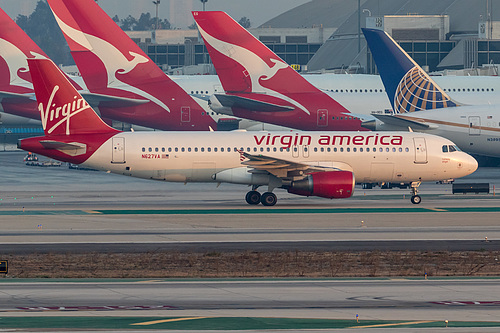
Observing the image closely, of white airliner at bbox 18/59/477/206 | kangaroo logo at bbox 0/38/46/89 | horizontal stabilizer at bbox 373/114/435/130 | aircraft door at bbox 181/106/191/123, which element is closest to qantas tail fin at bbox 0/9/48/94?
kangaroo logo at bbox 0/38/46/89

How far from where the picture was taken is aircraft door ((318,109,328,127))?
7100 centimetres

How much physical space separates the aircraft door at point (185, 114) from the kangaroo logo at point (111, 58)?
1.27 metres

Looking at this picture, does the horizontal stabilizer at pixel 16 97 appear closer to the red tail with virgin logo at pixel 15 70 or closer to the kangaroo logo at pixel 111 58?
the red tail with virgin logo at pixel 15 70

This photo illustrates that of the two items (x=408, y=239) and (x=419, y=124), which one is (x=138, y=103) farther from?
(x=408, y=239)

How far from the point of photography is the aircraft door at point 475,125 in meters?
64.6

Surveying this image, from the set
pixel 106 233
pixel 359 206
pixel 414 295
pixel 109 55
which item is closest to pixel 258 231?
pixel 106 233

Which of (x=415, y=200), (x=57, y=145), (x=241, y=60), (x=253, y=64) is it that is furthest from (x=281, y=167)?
(x=253, y=64)

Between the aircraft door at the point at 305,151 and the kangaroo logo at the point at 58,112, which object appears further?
the aircraft door at the point at 305,151

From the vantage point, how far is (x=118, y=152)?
48625 millimetres

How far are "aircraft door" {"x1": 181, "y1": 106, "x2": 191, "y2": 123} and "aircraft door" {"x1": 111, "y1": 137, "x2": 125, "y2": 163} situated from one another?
85.0 feet

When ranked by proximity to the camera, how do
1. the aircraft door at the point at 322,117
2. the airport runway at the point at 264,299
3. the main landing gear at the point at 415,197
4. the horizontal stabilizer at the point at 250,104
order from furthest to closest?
1. the aircraft door at the point at 322,117
2. the horizontal stabilizer at the point at 250,104
3. the main landing gear at the point at 415,197
4. the airport runway at the point at 264,299

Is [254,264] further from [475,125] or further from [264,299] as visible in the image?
[475,125]

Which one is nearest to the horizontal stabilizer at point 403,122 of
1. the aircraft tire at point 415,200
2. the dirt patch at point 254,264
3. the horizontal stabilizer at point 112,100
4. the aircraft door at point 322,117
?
the aircraft door at point 322,117

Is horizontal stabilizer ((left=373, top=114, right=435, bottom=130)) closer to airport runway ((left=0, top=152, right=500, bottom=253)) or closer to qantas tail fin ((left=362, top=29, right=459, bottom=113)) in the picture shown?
qantas tail fin ((left=362, top=29, right=459, bottom=113))
